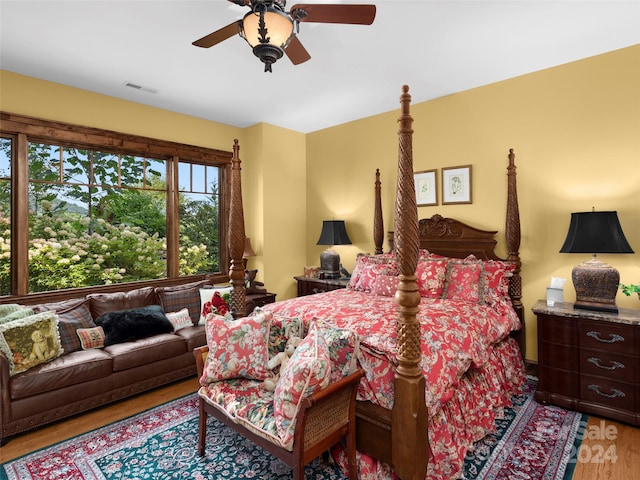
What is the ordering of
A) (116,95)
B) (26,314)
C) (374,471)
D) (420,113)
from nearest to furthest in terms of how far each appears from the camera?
(374,471)
(26,314)
(116,95)
(420,113)

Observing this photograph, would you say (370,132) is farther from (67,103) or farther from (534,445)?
(534,445)

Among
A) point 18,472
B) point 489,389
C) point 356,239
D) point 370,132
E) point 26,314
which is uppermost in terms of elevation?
point 370,132

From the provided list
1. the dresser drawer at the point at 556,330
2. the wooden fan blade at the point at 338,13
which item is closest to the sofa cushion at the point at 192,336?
the wooden fan blade at the point at 338,13

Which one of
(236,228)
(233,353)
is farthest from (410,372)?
(236,228)

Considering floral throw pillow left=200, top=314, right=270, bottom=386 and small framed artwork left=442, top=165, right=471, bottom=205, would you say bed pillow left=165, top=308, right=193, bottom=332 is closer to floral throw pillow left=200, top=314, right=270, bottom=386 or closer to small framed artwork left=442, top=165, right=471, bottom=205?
floral throw pillow left=200, top=314, right=270, bottom=386

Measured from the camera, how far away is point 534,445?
236 cm

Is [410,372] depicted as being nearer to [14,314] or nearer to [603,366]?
[603,366]

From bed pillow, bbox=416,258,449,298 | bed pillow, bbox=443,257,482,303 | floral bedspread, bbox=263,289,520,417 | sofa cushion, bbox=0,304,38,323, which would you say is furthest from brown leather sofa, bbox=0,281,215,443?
bed pillow, bbox=443,257,482,303

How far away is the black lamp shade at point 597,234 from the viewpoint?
2.64 m

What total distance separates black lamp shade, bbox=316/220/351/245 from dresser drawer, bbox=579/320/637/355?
264cm

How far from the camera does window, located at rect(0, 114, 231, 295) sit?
3.38 m

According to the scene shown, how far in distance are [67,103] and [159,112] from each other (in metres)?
0.93

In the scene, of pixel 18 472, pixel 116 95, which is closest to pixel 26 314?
pixel 18 472

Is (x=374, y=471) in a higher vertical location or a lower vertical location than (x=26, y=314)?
lower
